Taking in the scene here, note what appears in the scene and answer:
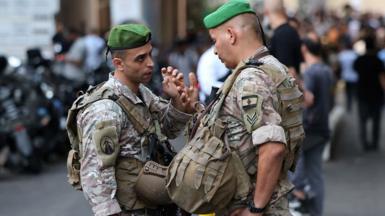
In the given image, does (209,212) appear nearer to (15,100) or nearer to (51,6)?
(15,100)

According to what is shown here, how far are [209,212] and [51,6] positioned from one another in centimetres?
1136

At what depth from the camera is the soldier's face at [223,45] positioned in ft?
12.9

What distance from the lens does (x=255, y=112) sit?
3744mm

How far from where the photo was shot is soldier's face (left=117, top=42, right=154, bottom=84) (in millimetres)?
4215

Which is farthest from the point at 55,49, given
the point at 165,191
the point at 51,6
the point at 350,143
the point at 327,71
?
the point at 165,191

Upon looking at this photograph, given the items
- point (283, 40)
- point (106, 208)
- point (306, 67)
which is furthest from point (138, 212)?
point (306, 67)

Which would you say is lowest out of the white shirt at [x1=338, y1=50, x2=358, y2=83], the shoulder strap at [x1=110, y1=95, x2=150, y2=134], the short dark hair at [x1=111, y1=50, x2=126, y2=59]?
the white shirt at [x1=338, y1=50, x2=358, y2=83]

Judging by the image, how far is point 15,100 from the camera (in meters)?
11.5

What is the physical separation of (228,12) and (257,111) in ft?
1.62

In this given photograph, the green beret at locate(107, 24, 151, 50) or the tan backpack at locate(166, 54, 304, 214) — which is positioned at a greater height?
the green beret at locate(107, 24, 151, 50)

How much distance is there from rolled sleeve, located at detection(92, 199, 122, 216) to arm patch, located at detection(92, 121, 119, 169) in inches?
6.8

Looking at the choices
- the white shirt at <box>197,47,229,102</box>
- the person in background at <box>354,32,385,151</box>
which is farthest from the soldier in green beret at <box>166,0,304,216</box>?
the person in background at <box>354,32,385,151</box>

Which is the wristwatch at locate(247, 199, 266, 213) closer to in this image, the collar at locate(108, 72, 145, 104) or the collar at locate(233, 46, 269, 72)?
the collar at locate(233, 46, 269, 72)

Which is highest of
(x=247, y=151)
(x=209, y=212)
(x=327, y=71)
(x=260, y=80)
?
(x=260, y=80)
